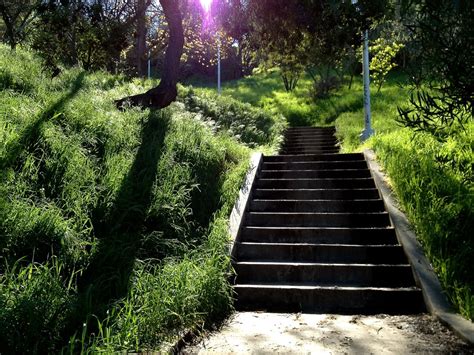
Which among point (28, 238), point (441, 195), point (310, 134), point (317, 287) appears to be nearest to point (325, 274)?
point (317, 287)

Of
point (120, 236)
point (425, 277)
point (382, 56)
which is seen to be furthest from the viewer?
point (382, 56)

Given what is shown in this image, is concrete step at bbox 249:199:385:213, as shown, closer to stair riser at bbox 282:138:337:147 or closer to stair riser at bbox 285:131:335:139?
stair riser at bbox 282:138:337:147

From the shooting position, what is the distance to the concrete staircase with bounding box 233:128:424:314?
5.44 m

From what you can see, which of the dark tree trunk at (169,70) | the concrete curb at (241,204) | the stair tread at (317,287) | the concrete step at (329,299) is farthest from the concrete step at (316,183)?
the dark tree trunk at (169,70)

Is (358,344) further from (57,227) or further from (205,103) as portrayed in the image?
(205,103)

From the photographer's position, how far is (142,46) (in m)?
21.6

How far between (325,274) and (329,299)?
1.72 feet

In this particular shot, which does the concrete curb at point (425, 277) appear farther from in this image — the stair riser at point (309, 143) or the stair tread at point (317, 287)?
the stair riser at point (309, 143)

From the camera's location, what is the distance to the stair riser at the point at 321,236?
22.1 feet

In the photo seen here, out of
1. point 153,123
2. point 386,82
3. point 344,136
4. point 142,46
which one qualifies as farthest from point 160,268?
point 386,82

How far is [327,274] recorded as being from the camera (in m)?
5.94

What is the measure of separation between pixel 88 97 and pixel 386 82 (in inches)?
856

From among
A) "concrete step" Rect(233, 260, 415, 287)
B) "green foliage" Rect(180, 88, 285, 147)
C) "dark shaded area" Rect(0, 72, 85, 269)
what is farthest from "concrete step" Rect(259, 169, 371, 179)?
"dark shaded area" Rect(0, 72, 85, 269)

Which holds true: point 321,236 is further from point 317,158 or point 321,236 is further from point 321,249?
point 317,158
